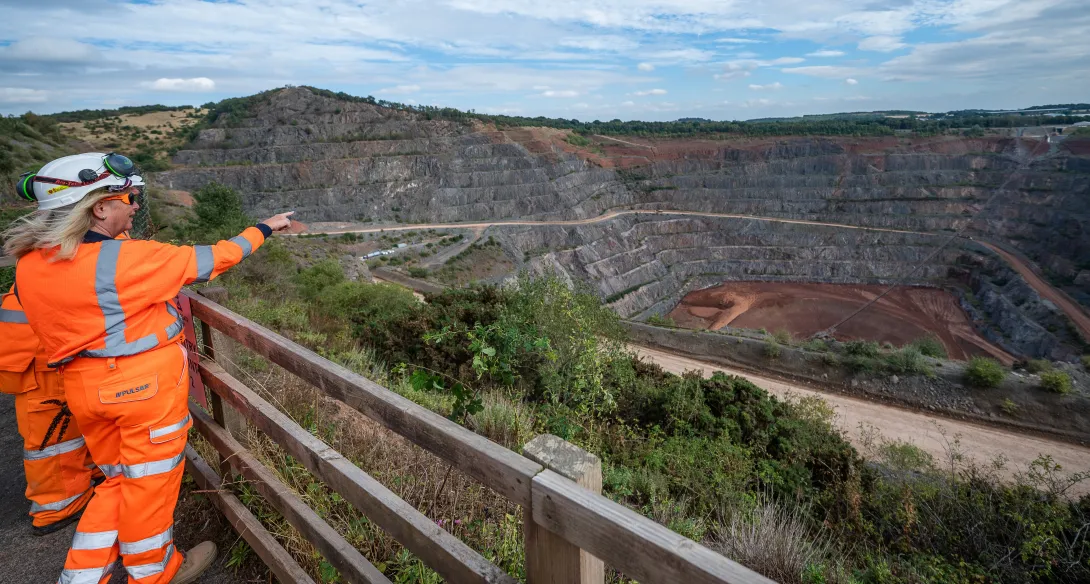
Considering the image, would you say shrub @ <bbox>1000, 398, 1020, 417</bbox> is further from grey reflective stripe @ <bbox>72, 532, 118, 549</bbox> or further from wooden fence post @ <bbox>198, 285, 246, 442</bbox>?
grey reflective stripe @ <bbox>72, 532, 118, 549</bbox>

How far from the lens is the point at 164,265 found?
2523 millimetres

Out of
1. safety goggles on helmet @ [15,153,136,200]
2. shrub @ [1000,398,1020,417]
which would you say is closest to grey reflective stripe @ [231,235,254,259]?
safety goggles on helmet @ [15,153,136,200]

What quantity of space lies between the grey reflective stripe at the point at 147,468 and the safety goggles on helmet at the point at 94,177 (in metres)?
1.31

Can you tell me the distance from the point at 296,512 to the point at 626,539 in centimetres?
204

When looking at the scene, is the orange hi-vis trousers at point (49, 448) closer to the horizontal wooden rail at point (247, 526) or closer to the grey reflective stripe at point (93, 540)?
the horizontal wooden rail at point (247, 526)

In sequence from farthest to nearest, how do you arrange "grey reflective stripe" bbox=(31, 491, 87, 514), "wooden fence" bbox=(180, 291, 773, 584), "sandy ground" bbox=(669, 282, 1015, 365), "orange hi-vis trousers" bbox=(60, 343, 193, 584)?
1. "sandy ground" bbox=(669, 282, 1015, 365)
2. "grey reflective stripe" bbox=(31, 491, 87, 514)
3. "orange hi-vis trousers" bbox=(60, 343, 193, 584)
4. "wooden fence" bbox=(180, 291, 773, 584)

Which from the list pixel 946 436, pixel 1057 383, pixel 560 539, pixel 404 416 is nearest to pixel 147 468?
pixel 404 416

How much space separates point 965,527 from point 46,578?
952 cm

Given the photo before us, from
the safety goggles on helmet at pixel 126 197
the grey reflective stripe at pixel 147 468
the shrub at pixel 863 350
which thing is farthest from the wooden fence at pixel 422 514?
the shrub at pixel 863 350

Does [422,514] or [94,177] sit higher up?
[94,177]

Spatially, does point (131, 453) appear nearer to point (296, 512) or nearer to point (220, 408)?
point (296, 512)

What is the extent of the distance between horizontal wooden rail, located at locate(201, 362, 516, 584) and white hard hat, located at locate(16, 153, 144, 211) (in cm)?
123

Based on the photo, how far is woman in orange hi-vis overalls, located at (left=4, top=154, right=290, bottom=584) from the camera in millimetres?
2402

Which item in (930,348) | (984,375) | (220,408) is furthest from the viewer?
(930,348)
